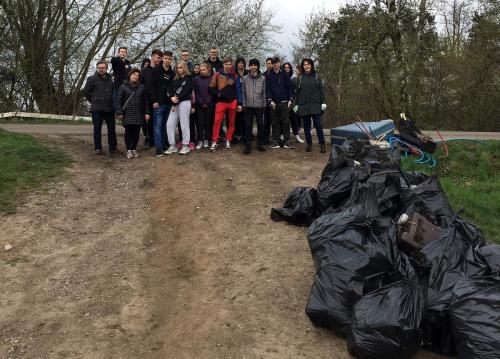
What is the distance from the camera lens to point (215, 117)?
8.53 metres

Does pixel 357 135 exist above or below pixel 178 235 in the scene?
above

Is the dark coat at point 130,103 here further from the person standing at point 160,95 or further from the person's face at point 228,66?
the person's face at point 228,66

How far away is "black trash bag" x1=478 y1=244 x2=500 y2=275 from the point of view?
11.2 feet

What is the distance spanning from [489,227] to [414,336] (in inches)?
123

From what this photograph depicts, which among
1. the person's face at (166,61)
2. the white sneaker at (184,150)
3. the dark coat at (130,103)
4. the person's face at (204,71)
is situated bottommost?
the white sneaker at (184,150)

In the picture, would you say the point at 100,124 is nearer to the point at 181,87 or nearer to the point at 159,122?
the point at 159,122

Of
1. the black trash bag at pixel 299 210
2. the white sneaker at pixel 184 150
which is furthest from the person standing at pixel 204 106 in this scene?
the black trash bag at pixel 299 210

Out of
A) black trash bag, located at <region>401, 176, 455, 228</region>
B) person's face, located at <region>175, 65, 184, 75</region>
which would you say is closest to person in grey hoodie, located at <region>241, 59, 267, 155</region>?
person's face, located at <region>175, 65, 184, 75</region>

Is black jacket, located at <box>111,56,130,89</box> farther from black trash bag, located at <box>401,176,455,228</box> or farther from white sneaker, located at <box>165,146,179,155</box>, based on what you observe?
black trash bag, located at <box>401,176,455,228</box>

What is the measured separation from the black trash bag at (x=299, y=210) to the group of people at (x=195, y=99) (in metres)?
2.97

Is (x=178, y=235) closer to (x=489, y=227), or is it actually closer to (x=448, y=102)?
(x=489, y=227)

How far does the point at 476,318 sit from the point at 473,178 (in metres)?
5.04

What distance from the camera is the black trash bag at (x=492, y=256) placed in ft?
11.2

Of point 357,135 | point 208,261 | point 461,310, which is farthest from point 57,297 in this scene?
point 357,135
